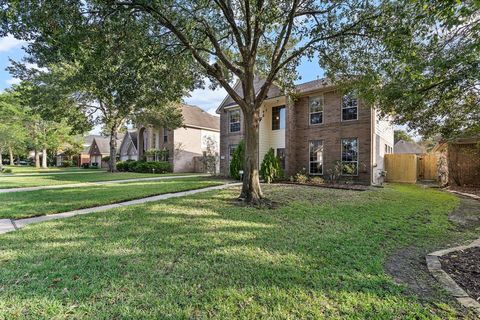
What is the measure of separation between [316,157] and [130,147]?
27.2m

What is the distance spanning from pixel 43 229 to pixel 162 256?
3.17m

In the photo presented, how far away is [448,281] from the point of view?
3221mm

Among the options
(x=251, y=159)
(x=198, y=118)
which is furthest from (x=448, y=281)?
(x=198, y=118)

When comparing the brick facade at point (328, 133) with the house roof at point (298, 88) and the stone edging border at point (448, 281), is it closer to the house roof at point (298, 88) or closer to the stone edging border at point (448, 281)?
the house roof at point (298, 88)

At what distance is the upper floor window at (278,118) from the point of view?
17.3 metres

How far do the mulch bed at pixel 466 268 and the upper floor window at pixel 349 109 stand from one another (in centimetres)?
1063

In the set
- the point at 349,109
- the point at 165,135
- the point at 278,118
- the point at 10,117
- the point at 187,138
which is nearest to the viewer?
the point at 349,109

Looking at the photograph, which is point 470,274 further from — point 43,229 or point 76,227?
point 43,229

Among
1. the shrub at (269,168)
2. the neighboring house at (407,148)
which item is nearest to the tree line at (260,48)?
the shrub at (269,168)

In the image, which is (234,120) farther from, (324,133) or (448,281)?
(448,281)

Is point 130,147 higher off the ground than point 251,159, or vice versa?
point 130,147

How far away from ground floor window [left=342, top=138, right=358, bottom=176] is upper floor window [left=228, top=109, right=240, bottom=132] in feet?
26.3

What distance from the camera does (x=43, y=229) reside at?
16.9 ft

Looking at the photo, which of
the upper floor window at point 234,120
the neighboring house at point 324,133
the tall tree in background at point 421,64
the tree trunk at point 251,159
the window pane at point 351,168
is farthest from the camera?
the upper floor window at point 234,120
